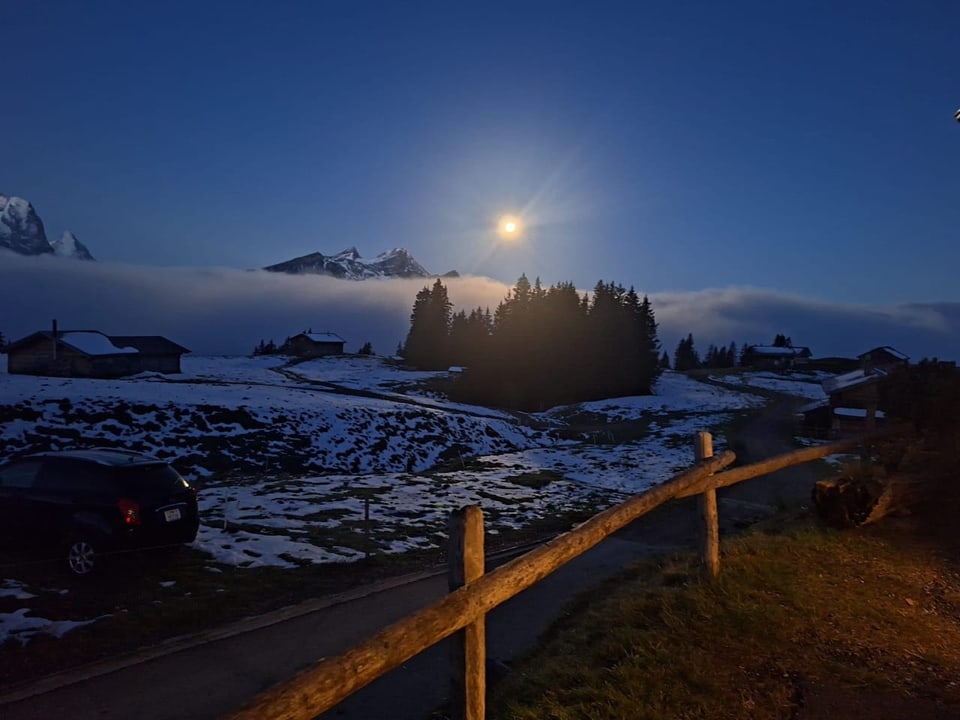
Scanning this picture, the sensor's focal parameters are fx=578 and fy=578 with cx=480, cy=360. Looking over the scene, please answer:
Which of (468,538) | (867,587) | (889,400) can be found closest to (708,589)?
(867,587)

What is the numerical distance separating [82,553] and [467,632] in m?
8.44

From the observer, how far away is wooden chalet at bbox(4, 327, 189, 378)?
51.9 metres

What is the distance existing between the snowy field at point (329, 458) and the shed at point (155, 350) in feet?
95.7

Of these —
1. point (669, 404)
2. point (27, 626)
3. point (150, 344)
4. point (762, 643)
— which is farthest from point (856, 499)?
point (150, 344)

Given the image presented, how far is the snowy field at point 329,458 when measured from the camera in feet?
44.2

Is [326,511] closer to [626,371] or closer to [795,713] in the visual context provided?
[795,713]

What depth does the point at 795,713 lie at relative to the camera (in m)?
4.35

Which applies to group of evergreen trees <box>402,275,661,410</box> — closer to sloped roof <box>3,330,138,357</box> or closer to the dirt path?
the dirt path

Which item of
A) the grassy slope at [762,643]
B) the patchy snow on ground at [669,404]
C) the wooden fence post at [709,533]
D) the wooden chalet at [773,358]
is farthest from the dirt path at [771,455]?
the wooden chalet at [773,358]

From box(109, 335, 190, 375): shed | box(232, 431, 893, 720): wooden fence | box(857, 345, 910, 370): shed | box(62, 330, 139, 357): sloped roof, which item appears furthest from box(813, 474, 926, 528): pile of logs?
box(857, 345, 910, 370): shed

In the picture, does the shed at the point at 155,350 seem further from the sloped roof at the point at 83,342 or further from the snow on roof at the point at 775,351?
the snow on roof at the point at 775,351

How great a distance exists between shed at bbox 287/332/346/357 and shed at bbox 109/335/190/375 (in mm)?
33904

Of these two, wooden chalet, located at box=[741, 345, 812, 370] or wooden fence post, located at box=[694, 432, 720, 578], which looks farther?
wooden chalet, located at box=[741, 345, 812, 370]

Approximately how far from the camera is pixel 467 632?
12.4ft
